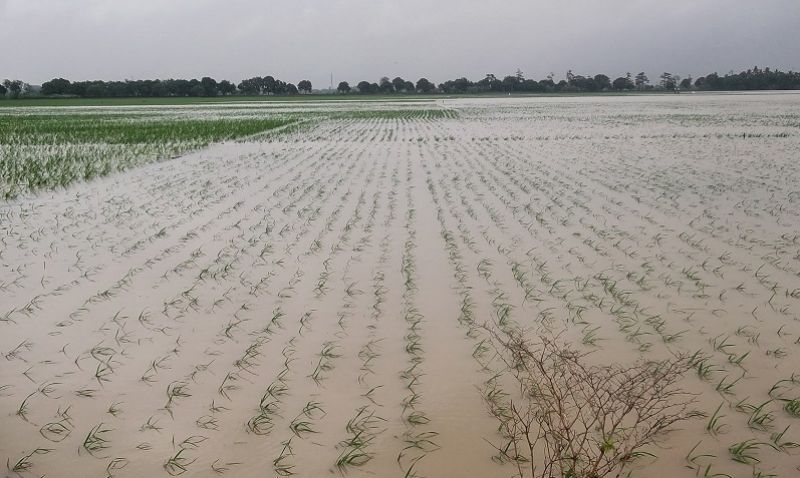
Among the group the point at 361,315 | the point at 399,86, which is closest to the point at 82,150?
the point at 361,315

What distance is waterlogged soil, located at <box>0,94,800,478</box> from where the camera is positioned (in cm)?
272

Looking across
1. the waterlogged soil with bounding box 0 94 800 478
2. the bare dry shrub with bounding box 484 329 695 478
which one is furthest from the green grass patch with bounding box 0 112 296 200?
the bare dry shrub with bounding box 484 329 695 478

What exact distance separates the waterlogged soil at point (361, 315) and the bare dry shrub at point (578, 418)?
0.09m

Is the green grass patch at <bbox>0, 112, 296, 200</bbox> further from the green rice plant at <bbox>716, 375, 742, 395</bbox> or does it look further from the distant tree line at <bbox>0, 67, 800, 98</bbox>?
the distant tree line at <bbox>0, 67, 800, 98</bbox>

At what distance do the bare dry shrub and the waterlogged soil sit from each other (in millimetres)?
92

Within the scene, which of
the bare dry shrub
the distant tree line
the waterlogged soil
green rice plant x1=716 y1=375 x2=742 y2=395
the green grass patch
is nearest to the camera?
the bare dry shrub

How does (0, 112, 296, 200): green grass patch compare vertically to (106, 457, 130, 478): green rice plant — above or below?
above

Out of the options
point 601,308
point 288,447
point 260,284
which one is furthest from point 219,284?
point 601,308

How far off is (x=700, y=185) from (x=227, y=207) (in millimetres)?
7339

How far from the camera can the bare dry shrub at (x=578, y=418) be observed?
7.65ft

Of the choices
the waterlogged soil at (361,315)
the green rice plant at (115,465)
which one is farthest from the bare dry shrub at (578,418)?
the green rice plant at (115,465)

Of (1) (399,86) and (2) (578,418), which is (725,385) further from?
(1) (399,86)

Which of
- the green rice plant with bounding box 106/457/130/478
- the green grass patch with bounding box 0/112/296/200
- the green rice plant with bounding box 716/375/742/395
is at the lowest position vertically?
the green rice plant with bounding box 106/457/130/478

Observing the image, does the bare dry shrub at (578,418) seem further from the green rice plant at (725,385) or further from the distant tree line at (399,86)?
the distant tree line at (399,86)
